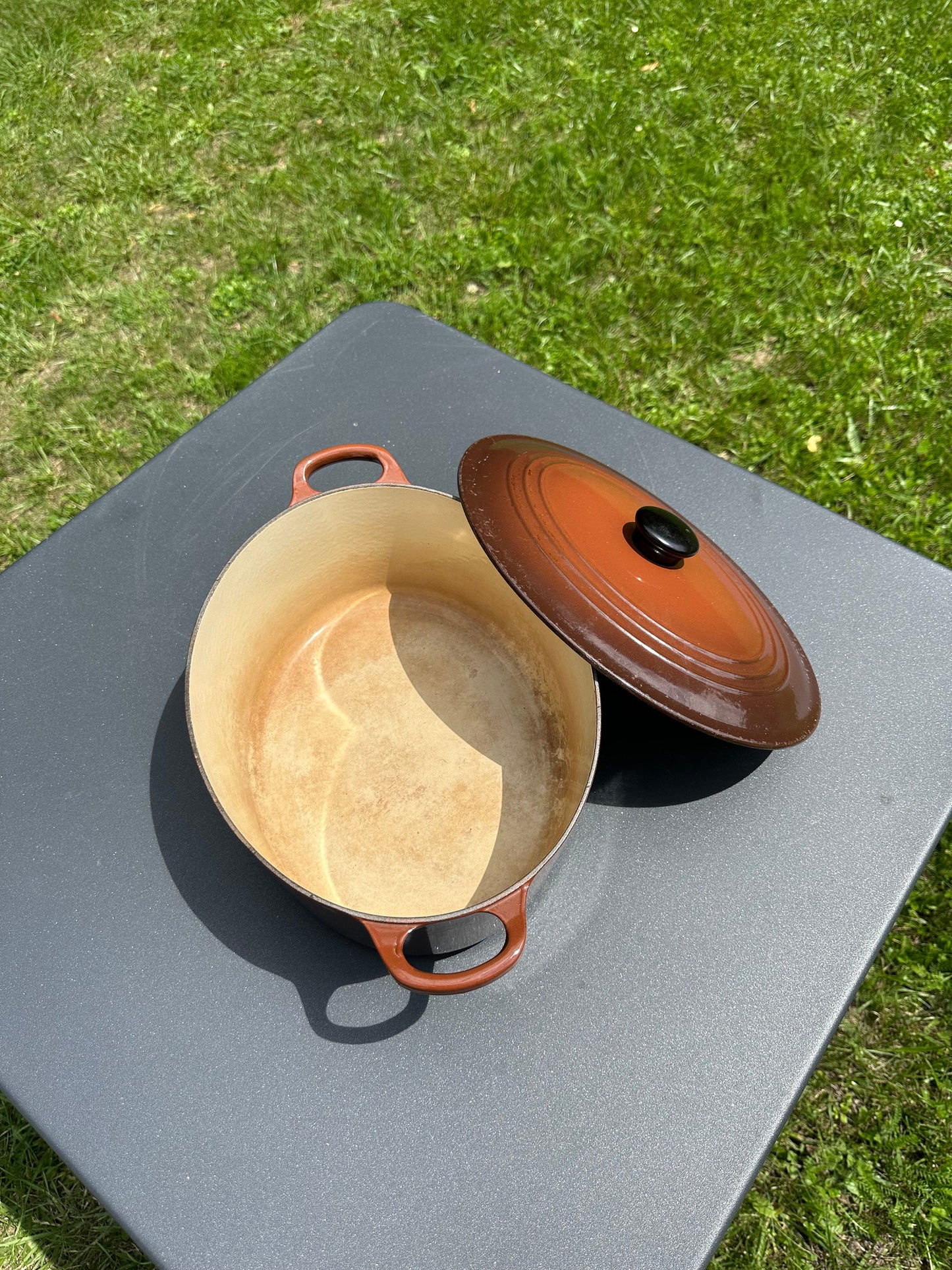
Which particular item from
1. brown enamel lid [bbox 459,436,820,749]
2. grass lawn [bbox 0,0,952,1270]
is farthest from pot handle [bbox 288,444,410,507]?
grass lawn [bbox 0,0,952,1270]

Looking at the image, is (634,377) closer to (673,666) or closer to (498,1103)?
(673,666)

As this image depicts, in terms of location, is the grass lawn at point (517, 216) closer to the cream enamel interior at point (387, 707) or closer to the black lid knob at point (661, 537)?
the cream enamel interior at point (387, 707)

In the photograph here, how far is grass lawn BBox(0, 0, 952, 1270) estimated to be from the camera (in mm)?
1971

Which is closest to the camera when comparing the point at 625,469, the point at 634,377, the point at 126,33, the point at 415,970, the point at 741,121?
the point at 415,970

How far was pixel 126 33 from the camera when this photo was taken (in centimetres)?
261

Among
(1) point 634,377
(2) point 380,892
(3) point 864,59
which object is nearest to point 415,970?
(2) point 380,892

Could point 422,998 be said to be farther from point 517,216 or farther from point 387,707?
point 517,216

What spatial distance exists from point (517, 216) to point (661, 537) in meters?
1.76

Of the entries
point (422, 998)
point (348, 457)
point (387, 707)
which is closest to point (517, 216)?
point (348, 457)

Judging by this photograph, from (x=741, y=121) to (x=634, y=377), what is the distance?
0.98m

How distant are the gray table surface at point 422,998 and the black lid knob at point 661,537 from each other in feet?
0.75

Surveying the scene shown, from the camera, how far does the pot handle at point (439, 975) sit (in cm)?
70

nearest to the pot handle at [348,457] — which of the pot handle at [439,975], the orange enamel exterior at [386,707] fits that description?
the orange enamel exterior at [386,707]

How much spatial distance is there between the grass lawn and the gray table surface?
690mm
